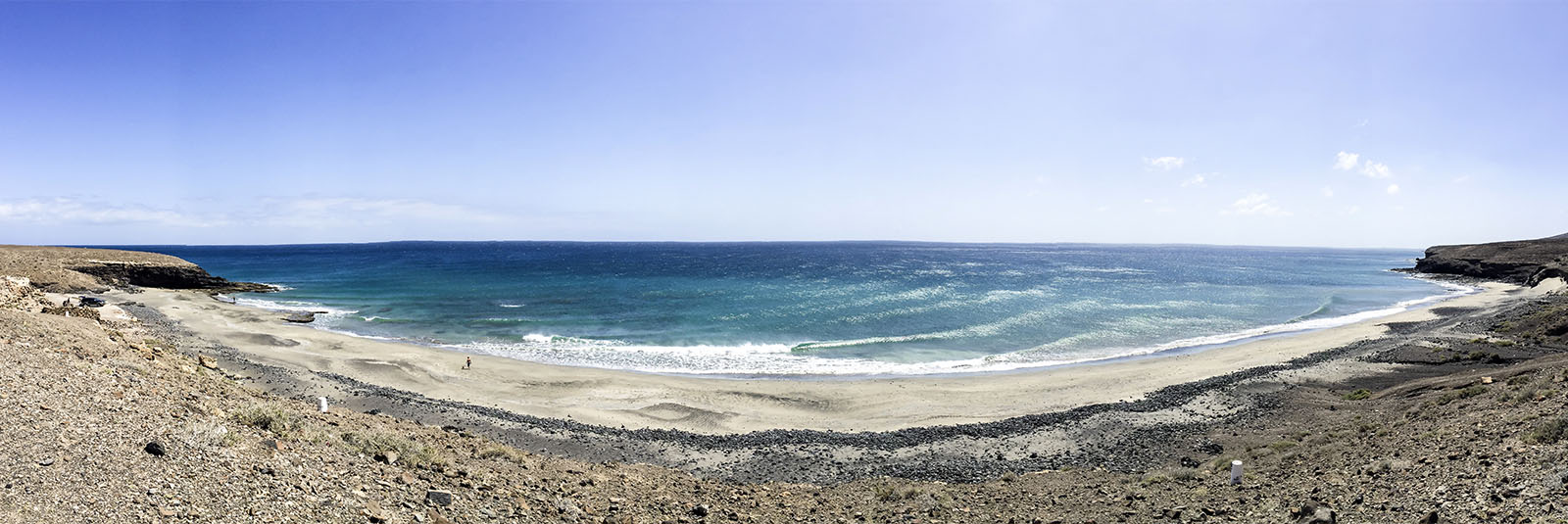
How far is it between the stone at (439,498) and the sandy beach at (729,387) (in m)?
10.6

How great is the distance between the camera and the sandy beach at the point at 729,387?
23.1m

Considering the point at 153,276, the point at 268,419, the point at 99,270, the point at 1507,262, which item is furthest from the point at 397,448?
the point at 1507,262

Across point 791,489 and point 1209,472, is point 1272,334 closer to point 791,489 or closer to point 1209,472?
point 1209,472

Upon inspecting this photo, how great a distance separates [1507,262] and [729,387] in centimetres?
11496

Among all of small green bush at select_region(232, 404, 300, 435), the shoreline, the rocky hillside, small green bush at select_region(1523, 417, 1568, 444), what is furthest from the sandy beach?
the rocky hillside

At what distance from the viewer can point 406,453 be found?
1296 centimetres

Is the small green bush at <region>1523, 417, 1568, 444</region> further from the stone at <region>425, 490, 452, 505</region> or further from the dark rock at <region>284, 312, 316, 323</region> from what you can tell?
the dark rock at <region>284, 312, 316, 323</region>

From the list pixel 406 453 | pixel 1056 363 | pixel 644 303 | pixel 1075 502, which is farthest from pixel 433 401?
pixel 644 303

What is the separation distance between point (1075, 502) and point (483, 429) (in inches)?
666

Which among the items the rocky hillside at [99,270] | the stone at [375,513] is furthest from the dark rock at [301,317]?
the stone at [375,513]

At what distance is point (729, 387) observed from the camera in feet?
90.6

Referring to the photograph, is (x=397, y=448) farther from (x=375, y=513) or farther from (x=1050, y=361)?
(x=1050, y=361)

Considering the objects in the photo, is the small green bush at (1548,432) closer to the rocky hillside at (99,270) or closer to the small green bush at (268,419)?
the small green bush at (268,419)

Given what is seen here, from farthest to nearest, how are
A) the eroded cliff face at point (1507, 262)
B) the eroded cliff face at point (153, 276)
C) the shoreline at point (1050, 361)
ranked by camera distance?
the eroded cliff face at point (1507, 262) < the eroded cliff face at point (153, 276) < the shoreline at point (1050, 361)
